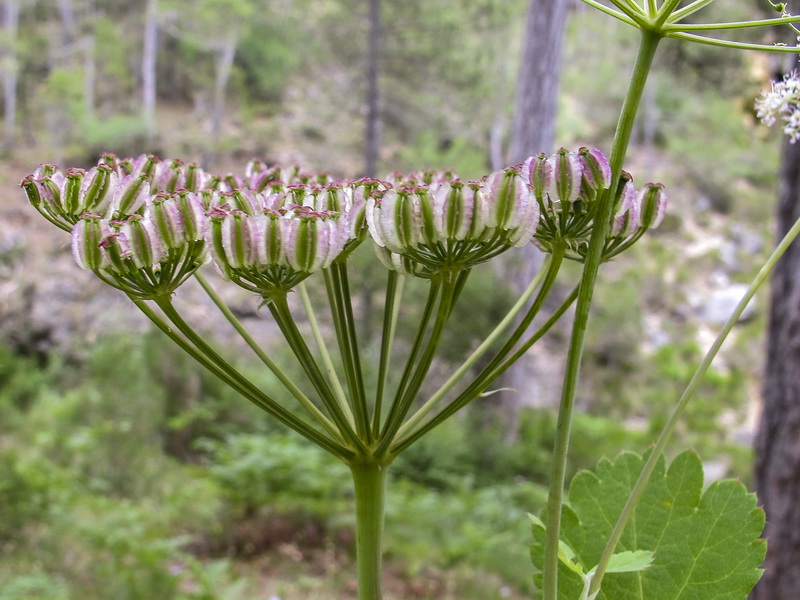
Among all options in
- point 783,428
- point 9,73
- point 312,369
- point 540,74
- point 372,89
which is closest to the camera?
point 312,369

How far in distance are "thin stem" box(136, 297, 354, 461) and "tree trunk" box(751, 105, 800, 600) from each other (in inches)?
67.1

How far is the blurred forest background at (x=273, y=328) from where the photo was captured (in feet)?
19.3

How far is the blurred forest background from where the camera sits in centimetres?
589

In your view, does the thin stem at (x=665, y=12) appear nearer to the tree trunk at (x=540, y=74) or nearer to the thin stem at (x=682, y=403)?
the thin stem at (x=682, y=403)

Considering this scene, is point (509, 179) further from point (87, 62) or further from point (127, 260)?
point (87, 62)

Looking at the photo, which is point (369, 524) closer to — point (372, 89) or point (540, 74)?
point (540, 74)

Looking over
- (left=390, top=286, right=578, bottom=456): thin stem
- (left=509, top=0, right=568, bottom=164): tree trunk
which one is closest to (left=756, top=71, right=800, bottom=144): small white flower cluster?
(left=390, top=286, right=578, bottom=456): thin stem

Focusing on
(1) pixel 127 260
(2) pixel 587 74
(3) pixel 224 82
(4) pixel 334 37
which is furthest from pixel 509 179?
(2) pixel 587 74

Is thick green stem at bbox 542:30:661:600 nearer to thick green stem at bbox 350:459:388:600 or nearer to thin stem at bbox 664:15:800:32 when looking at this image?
thin stem at bbox 664:15:800:32

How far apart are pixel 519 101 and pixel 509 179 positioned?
9376 millimetres

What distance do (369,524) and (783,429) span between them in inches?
72.7

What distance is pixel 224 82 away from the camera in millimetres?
22625

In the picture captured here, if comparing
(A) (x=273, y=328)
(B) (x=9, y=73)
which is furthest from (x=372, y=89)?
(B) (x=9, y=73)

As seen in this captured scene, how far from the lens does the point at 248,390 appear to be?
1.90 feet
